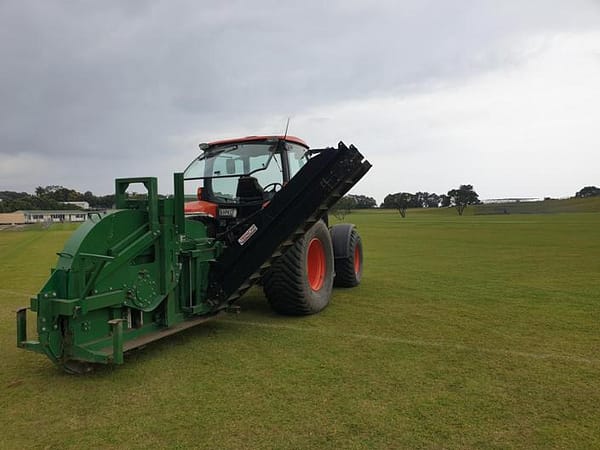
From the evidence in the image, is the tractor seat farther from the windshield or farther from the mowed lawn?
the mowed lawn

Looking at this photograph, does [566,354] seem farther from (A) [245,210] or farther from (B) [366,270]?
(B) [366,270]

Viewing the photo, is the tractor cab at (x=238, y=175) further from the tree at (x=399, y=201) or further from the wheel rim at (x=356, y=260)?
the tree at (x=399, y=201)

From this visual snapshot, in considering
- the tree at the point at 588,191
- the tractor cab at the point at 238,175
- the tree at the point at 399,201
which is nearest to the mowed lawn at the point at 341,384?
the tractor cab at the point at 238,175

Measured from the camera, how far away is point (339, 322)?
18.9ft

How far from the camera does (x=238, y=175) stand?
6000mm

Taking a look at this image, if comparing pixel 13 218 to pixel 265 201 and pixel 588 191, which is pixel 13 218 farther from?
pixel 588 191

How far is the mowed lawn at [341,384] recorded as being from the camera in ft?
9.87

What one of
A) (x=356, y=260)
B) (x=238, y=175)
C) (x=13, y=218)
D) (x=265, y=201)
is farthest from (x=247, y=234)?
(x=13, y=218)

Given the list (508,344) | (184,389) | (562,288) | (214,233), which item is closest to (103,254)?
(184,389)

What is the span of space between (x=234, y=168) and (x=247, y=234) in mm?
1424

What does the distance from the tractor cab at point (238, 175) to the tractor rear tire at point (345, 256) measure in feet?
6.70

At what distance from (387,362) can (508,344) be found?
4.81 ft

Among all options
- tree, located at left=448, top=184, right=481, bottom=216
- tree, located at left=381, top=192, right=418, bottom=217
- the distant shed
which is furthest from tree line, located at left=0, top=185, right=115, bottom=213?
tree, located at left=448, top=184, right=481, bottom=216

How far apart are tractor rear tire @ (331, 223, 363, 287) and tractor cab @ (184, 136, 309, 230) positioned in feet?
6.70
